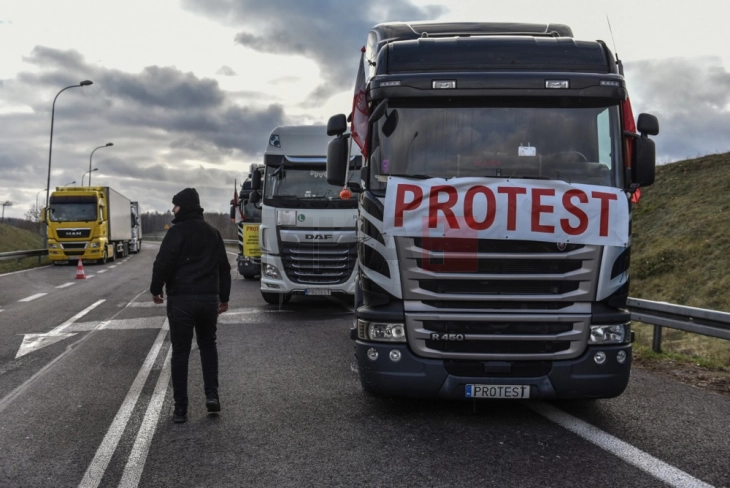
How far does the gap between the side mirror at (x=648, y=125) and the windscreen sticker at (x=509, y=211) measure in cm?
65

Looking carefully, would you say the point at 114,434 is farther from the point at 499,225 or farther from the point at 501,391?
the point at 499,225

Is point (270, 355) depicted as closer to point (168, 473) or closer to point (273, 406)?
point (273, 406)

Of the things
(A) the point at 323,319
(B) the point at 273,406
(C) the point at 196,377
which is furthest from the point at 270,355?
(A) the point at 323,319

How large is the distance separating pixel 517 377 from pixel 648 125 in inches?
90.2

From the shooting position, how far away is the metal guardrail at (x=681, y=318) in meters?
7.80

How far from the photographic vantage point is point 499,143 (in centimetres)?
598

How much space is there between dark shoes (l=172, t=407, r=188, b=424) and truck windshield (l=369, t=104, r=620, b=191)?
232cm

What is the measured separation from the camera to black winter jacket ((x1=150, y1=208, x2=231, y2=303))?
613cm

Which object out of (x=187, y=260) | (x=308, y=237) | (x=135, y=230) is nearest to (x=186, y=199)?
(x=187, y=260)

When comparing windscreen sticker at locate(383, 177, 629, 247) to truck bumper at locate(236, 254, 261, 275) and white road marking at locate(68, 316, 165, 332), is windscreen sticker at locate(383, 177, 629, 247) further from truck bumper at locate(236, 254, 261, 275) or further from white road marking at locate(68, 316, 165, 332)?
truck bumper at locate(236, 254, 261, 275)

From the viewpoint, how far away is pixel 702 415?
6.16 m

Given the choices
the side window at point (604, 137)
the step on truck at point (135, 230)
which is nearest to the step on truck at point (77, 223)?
the step on truck at point (135, 230)

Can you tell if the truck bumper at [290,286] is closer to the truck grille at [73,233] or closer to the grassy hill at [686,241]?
the grassy hill at [686,241]

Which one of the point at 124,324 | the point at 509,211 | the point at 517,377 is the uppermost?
the point at 509,211
